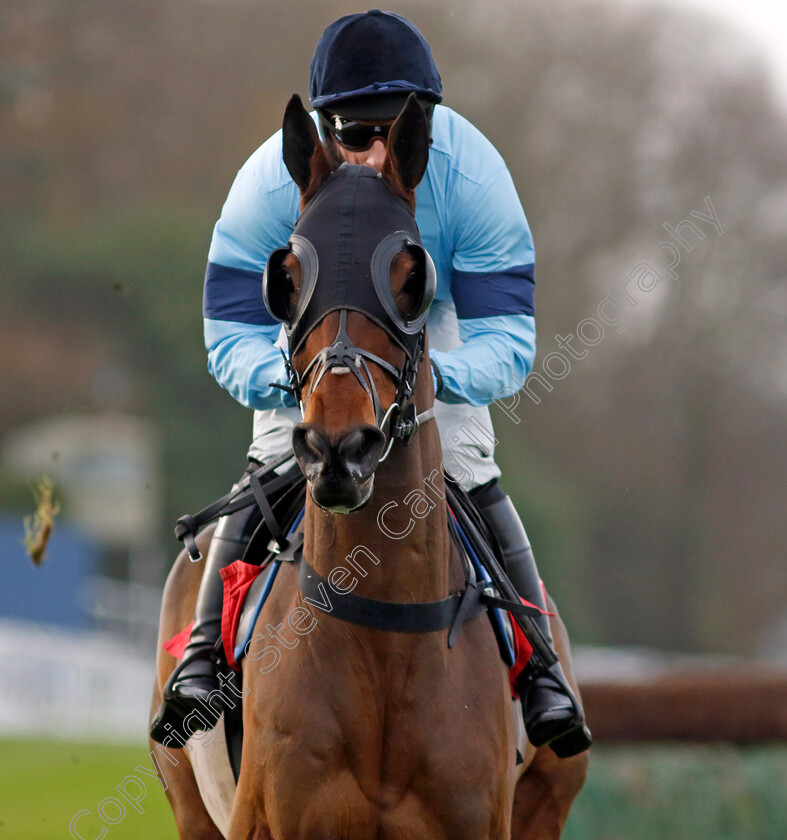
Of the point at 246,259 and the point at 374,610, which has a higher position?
the point at 246,259

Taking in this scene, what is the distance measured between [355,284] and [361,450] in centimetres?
44

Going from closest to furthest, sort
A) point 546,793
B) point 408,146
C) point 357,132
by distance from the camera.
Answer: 1. point 408,146
2. point 357,132
3. point 546,793

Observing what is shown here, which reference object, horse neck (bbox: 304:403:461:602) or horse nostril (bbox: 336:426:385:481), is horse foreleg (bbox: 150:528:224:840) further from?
horse nostril (bbox: 336:426:385:481)

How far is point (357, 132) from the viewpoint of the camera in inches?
149

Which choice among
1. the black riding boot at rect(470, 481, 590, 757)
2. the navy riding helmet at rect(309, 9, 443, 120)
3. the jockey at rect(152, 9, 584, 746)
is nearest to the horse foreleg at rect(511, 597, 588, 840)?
the black riding boot at rect(470, 481, 590, 757)

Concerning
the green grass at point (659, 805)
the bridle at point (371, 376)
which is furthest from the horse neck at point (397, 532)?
the green grass at point (659, 805)

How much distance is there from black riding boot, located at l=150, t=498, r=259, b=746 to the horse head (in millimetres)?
1071

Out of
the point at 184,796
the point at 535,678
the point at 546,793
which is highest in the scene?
the point at 535,678

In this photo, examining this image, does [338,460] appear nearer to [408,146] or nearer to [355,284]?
[355,284]

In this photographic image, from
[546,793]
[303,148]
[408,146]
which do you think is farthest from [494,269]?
[546,793]

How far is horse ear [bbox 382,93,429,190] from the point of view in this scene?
3227mm

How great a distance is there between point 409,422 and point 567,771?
1880 mm

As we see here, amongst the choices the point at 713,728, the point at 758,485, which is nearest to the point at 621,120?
the point at 758,485

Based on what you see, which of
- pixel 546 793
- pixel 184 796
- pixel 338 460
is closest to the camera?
pixel 338 460
